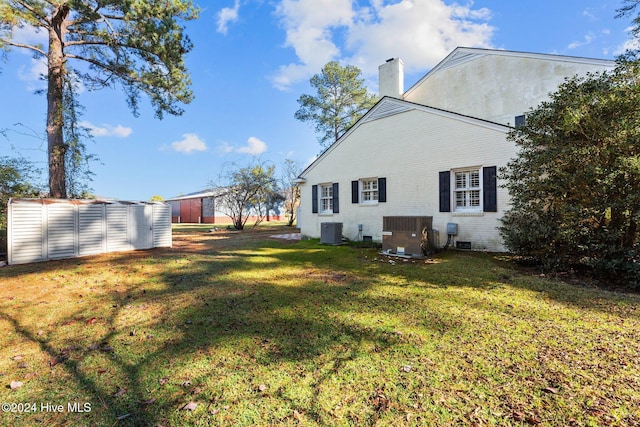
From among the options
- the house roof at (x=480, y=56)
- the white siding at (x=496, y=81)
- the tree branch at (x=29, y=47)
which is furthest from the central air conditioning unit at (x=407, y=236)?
the tree branch at (x=29, y=47)

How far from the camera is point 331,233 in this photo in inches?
464

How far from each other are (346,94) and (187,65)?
45.9ft

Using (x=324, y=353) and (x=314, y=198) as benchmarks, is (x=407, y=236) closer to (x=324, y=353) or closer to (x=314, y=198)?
(x=324, y=353)

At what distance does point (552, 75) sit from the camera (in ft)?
36.4

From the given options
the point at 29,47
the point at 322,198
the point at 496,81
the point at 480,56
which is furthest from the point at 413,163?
the point at 29,47

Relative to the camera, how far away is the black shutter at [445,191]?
383 inches

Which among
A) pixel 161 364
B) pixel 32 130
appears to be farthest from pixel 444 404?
pixel 32 130

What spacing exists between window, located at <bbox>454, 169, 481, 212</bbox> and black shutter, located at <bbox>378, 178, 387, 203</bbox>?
103 inches

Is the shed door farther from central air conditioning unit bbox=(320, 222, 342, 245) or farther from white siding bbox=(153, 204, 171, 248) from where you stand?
central air conditioning unit bbox=(320, 222, 342, 245)

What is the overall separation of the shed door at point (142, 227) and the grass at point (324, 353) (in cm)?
513

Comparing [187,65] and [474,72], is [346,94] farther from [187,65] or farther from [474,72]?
[187,65]

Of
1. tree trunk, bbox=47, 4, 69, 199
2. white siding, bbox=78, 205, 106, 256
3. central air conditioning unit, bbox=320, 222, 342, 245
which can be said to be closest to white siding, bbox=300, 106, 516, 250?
central air conditioning unit, bbox=320, 222, 342, 245

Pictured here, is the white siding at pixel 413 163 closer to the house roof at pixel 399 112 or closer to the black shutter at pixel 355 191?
the house roof at pixel 399 112

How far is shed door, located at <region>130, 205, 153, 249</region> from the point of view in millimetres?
10617
